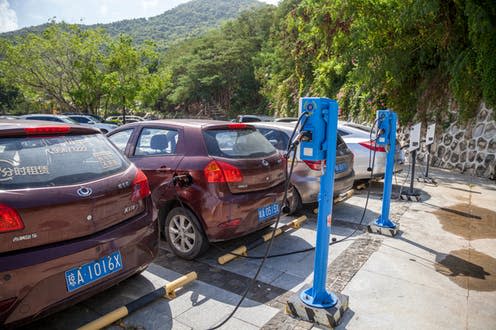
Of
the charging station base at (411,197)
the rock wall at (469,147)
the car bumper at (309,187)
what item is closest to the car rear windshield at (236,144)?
the car bumper at (309,187)

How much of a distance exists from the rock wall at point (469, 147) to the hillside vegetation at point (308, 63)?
45cm

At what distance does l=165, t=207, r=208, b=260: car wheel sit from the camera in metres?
4.03

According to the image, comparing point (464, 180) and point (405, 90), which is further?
point (405, 90)

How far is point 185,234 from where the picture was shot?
4.18 meters

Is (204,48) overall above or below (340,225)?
above

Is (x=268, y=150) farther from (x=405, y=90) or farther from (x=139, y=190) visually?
(x=405, y=90)

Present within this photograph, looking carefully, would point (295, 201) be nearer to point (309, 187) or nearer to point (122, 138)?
point (309, 187)

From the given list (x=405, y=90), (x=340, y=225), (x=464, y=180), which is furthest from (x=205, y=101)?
(x=340, y=225)

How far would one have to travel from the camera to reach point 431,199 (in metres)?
7.31

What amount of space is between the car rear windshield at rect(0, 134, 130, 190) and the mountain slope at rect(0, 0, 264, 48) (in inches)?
3842

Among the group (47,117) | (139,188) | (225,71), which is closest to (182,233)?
(139,188)

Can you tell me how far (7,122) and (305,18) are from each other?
675 inches

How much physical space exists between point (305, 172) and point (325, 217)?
271cm

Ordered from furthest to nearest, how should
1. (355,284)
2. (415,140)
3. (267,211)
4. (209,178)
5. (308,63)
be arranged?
(308,63)
(415,140)
(267,211)
(209,178)
(355,284)
